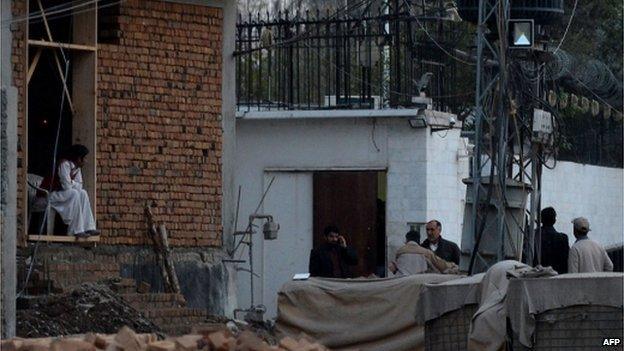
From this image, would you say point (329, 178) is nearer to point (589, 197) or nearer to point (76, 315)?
point (76, 315)

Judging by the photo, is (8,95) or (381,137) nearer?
(8,95)

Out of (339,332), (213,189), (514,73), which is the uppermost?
(514,73)

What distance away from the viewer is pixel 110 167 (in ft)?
60.2

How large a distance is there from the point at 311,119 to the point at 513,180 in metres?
5.74

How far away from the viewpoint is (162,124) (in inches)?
742

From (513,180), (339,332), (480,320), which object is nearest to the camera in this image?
(480,320)

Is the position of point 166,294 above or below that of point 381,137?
below

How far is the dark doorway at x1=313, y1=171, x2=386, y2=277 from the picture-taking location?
22.5 m

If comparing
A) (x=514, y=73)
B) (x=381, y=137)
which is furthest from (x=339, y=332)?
(x=381, y=137)

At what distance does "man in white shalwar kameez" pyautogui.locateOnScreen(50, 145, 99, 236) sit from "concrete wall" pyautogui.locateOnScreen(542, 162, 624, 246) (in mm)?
10630

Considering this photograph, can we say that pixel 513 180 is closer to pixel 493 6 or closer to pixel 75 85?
pixel 493 6

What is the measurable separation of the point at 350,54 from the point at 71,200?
247 inches

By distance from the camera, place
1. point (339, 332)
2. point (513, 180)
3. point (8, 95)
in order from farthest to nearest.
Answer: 1. point (513, 180)
2. point (339, 332)
3. point (8, 95)

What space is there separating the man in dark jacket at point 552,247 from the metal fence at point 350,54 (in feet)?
13.0
